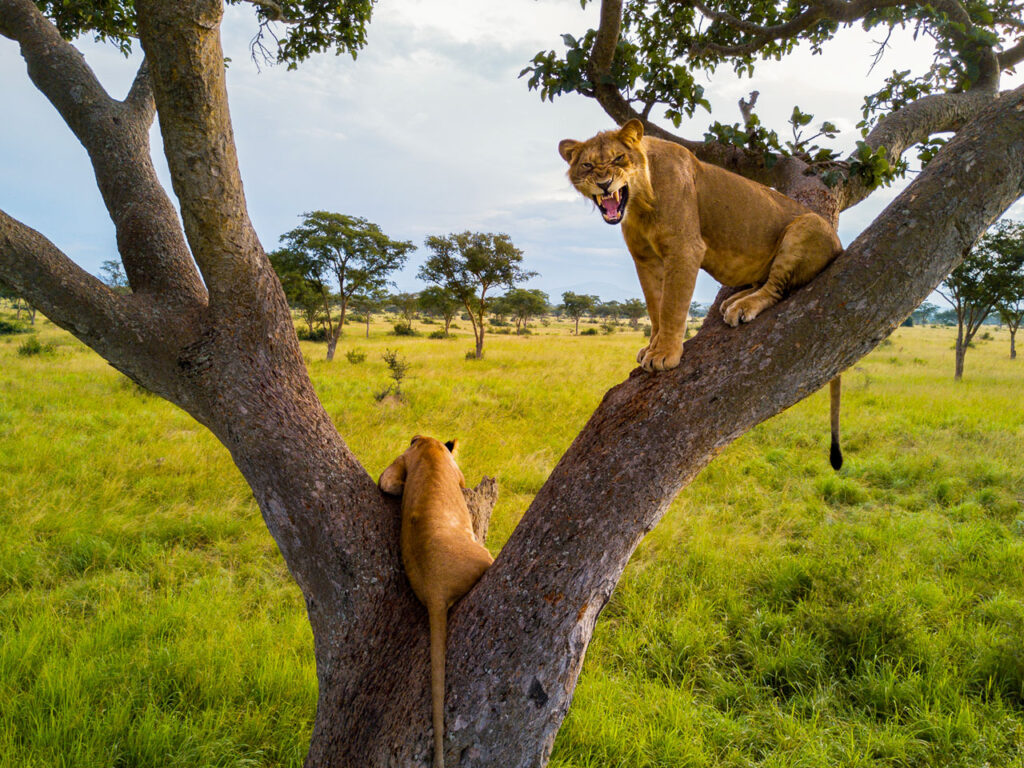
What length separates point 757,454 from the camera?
32.4ft

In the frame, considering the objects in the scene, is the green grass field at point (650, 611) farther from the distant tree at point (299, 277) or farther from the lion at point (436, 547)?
the distant tree at point (299, 277)

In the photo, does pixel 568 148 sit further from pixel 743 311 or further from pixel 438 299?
pixel 438 299

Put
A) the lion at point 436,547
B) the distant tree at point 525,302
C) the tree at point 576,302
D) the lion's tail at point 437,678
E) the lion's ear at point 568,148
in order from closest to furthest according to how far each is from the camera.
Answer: the lion's tail at point 437,678
the lion at point 436,547
the lion's ear at point 568,148
the distant tree at point 525,302
the tree at point 576,302

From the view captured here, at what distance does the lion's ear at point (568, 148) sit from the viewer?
2.69 meters

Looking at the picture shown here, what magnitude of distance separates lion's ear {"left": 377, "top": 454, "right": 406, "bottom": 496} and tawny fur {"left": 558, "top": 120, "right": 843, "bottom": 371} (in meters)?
1.73

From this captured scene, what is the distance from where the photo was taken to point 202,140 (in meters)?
2.29

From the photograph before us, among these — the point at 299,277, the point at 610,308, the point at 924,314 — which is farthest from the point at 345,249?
the point at 924,314

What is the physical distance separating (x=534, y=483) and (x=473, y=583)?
219 inches

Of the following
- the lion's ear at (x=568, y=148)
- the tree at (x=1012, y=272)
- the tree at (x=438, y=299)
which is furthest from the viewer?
the tree at (x=438, y=299)

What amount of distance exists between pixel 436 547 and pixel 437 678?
2.04 ft

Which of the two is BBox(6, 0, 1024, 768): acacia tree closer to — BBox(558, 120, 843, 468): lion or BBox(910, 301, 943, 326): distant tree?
BBox(558, 120, 843, 468): lion

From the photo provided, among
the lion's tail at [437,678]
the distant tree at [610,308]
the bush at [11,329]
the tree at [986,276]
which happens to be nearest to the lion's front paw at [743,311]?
the lion's tail at [437,678]

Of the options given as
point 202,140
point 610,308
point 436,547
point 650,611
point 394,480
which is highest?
point 610,308

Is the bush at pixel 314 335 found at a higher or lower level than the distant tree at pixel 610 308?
lower
